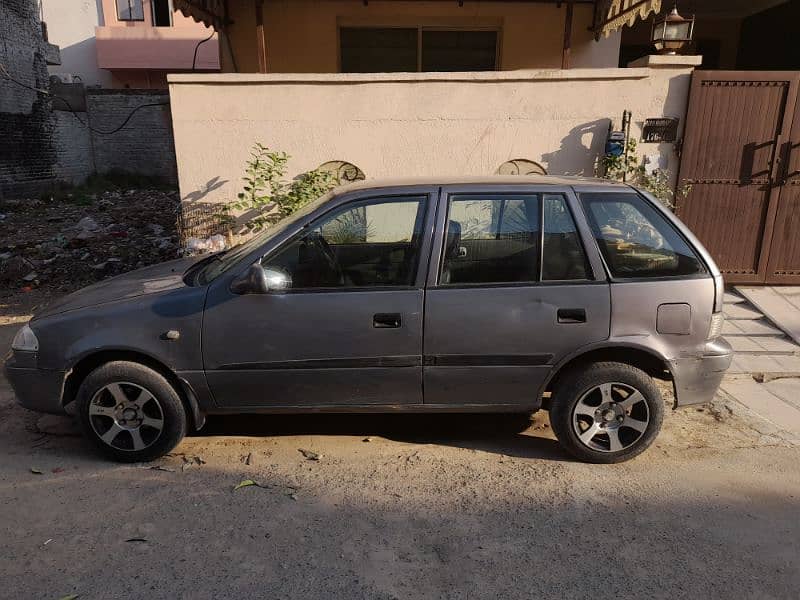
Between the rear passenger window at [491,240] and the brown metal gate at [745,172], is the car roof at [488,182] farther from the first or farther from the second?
the brown metal gate at [745,172]

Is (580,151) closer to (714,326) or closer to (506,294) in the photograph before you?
(714,326)

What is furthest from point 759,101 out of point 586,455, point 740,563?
point 740,563

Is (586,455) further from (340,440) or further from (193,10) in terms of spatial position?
(193,10)

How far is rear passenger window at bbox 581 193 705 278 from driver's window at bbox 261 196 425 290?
1.11 metres

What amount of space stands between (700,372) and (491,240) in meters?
1.52

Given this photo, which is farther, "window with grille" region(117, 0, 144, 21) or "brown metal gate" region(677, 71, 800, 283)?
"window with grille" region(117, 0, 144, 21)

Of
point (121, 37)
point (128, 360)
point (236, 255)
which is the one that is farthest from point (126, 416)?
point (121, 37)

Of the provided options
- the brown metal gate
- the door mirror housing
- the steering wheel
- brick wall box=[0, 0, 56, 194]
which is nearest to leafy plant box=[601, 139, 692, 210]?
the brown metal gate

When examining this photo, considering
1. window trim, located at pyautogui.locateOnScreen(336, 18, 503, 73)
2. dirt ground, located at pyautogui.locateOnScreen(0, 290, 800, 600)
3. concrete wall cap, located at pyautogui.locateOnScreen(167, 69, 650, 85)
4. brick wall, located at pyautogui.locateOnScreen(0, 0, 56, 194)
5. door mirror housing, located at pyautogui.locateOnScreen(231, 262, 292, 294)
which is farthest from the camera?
brick wall, located at pyautogui.locateOnScreen(0, 0, 56, 194)

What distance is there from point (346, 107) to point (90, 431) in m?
4.72

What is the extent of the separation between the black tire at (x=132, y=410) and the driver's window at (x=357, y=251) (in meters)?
1.00

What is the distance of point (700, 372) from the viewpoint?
3.67 m

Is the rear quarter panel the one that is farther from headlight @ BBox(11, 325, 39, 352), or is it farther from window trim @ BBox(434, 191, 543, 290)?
headlight @ BBox(11, 325, 39, 352)

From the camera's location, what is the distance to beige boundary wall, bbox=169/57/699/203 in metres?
6.87
